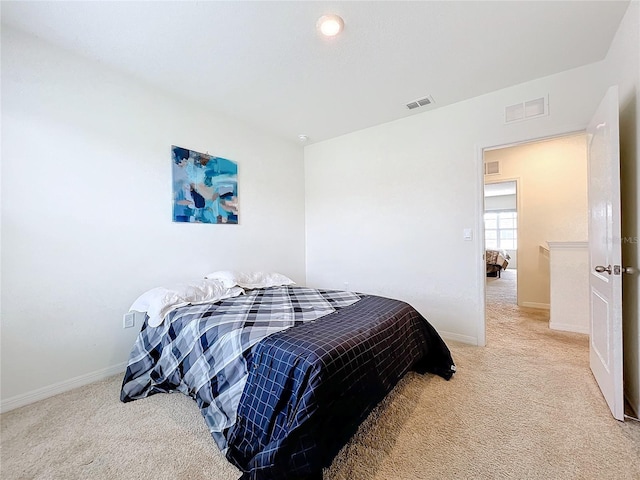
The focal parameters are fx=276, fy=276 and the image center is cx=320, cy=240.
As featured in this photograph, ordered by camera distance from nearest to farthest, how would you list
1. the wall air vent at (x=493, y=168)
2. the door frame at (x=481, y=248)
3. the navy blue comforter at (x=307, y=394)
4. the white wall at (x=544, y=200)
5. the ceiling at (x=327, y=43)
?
the navy blue comforter at (x=307, y=394), the ceiling at (x=327, y=43), the door frame at (x=481, y=248), the white wall at (x=544, y=200), the wall air vent at (x=493, y=168)

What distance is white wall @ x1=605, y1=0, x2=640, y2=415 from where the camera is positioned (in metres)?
1.67

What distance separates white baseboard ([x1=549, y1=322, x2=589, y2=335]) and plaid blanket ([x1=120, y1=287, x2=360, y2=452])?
2.69 metres

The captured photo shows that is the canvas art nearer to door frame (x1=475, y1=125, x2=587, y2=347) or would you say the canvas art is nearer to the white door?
door frame (x1=475, y1=125, x2=587, y2=347)

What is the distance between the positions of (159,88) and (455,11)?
252 centimetres

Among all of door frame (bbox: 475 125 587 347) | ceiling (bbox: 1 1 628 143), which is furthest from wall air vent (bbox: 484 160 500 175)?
ceiling (bbox: 1 1 628 143)

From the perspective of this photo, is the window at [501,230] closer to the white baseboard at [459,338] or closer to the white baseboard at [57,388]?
the white baseboard at [459,338]

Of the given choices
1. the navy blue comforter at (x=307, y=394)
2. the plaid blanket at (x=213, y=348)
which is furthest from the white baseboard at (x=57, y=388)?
the navy blue comforter at (x=307, y=394)

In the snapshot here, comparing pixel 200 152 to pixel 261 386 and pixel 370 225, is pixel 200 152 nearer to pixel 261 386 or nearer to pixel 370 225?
pixel 370 225

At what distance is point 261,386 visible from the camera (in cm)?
135

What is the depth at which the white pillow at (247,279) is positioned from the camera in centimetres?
270

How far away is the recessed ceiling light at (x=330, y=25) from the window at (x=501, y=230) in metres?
9.30

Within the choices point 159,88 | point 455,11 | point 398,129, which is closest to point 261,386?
point 455,11

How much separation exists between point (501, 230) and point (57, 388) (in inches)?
442

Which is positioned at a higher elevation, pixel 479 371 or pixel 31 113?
pixel 31 113
